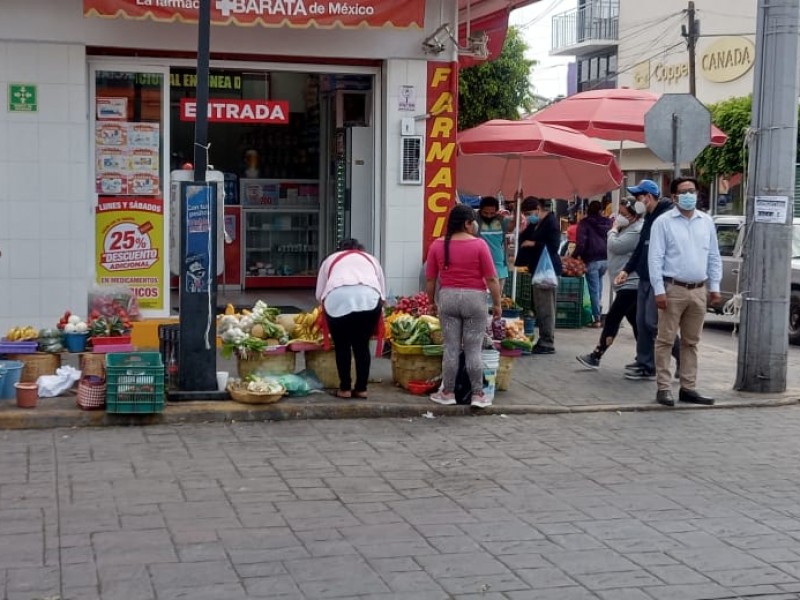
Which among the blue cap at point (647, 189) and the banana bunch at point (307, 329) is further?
the blue cap at point (647, 189)

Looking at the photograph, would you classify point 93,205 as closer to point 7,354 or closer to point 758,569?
point 7,354

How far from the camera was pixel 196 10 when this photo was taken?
10.7 m

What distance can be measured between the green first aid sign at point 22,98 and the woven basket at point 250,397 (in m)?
3.86

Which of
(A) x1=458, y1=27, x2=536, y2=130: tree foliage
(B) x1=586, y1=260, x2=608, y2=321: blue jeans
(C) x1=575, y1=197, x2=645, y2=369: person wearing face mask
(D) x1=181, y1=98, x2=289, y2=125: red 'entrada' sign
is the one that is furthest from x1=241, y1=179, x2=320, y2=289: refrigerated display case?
(A) x1=458, y1=27, x2=536, y2=130: tree foliage

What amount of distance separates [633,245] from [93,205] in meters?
5.56

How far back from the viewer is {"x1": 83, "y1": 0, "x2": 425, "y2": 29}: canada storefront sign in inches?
414

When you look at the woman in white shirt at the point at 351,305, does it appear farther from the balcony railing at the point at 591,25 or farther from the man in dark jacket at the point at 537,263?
the balcony railing at the point at 591,25

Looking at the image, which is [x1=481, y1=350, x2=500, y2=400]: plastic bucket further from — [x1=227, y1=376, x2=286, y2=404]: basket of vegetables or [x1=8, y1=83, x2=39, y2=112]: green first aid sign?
[x1=8, y1=83, x2=39, y2=112]: green first aid sign

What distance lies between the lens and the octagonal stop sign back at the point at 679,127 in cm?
1091

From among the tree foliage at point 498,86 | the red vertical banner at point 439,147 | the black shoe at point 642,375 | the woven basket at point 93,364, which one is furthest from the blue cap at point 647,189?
the tree foliage at point 498,86

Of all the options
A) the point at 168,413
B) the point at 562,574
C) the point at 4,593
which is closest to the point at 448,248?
the point at 168,413

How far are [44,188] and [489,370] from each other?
4.83 metres

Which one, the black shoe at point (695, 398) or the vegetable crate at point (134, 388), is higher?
the vegetable crate at point (134, 388)

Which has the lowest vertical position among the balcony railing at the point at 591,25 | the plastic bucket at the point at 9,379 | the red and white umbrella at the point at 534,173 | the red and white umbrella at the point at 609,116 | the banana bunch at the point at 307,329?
the plastic bucket at the point at 9,379
